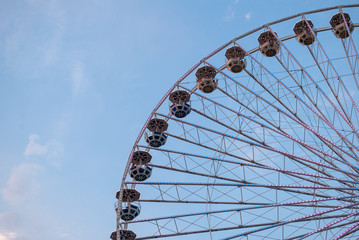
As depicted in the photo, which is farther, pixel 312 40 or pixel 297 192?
pixel 312 40

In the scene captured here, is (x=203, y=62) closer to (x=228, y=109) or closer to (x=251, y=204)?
(x=228, y=109)

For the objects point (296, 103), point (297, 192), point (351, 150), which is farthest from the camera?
point (296, 103)

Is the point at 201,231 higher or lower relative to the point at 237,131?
lower

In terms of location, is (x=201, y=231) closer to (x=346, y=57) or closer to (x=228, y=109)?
(x=228, y=109)

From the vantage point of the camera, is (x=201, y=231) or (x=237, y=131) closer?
(x=201, y=231)

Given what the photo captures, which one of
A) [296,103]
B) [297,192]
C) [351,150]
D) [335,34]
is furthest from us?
[335,34]

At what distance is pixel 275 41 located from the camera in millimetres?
24906

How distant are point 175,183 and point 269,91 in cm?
675

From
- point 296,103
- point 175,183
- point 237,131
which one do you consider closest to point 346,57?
point 296,103

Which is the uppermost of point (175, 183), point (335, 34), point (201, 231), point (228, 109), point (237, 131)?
point (335, 34)

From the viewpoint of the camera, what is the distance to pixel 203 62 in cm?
2528

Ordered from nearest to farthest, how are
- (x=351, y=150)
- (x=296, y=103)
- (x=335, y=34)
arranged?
(x=351, y=150), (x=296, y=103), (x=335, y=34)

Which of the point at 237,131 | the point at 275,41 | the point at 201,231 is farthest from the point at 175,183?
the point at 275,41

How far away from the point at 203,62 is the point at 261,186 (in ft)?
26.4
